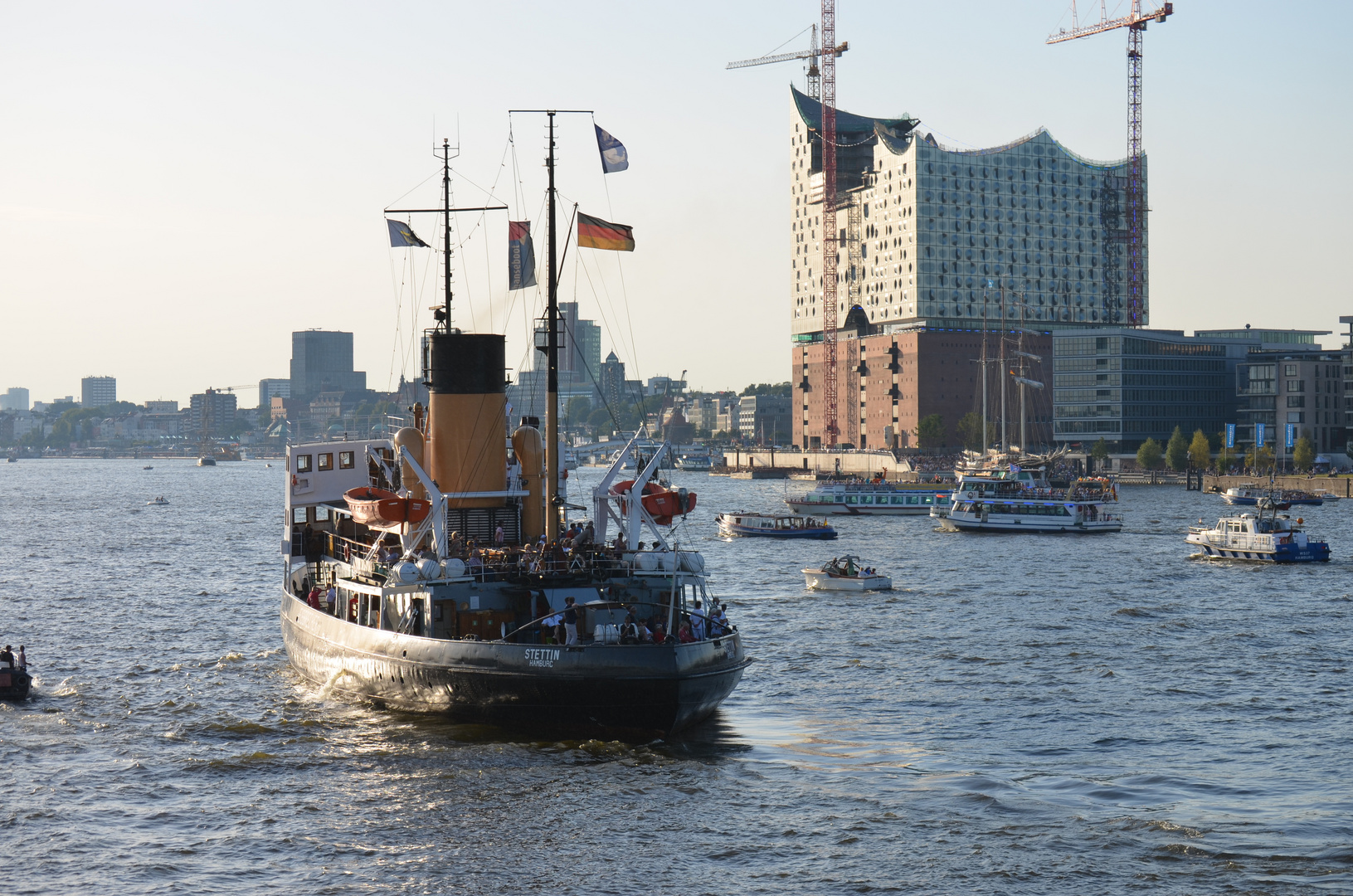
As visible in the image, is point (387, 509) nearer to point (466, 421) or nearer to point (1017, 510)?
point (466, 421)

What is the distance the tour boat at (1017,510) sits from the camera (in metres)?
130

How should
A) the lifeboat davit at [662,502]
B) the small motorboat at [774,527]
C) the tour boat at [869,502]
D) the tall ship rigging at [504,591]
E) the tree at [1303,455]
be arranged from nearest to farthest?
1. the tall ship rigging at [504,591]
2. the lifeboat davit at [662,502]
3. the small motorboat at [774,527]
4. the tour boat at [869,502]
5. the tree at [1303,455]

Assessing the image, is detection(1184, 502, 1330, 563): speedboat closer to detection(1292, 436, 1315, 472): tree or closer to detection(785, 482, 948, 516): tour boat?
detection(785, 482, 948, 516): tour boat

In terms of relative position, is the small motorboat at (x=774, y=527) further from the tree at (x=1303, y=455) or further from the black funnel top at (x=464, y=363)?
the tree at (x=1303, y=455)

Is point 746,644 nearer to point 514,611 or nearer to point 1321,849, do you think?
point 514,611

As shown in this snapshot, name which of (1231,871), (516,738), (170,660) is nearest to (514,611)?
(516,738)

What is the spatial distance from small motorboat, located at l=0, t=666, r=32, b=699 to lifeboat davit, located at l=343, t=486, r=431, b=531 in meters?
13.3

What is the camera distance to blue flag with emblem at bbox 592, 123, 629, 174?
43.1 m

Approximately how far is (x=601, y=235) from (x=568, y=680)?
47.8 ft

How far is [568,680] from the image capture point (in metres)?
35.8

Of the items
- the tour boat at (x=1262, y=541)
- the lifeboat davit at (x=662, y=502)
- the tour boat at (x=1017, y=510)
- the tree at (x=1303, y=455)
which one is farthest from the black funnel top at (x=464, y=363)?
the tree at (x=1303, y=455)

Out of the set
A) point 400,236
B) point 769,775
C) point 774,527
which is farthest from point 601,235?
point 774,527

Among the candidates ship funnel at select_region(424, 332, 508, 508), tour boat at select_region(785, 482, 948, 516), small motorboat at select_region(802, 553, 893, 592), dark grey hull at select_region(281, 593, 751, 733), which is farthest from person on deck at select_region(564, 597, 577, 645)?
tour boat at select_region(785, 482, 948, 516)

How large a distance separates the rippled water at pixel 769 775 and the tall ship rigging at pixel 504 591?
5.13 ft
